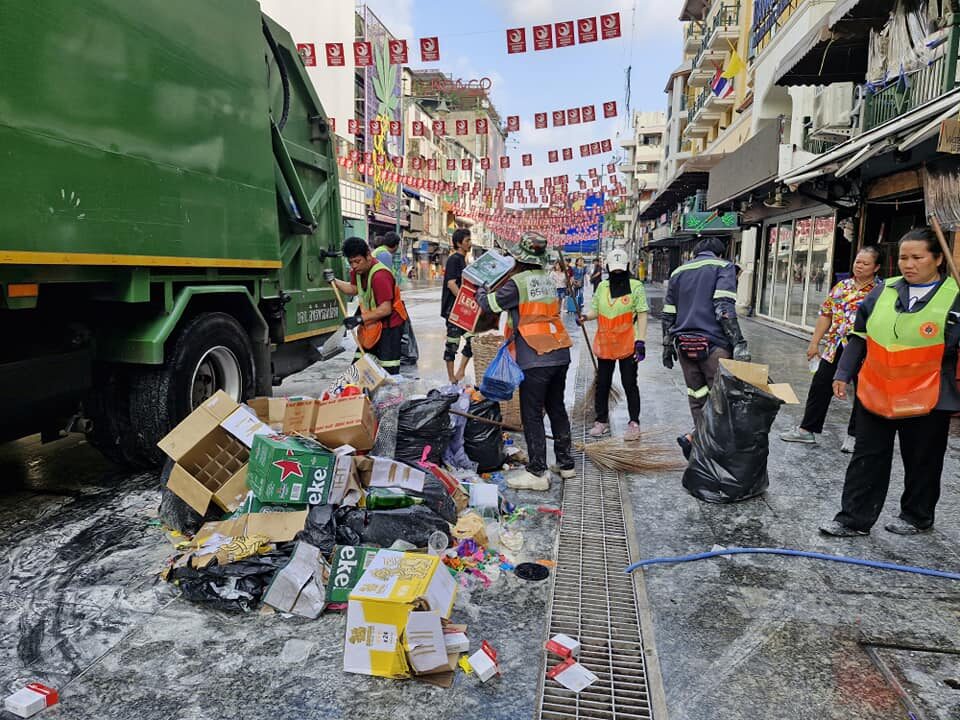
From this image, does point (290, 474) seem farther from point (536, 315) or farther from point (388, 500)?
point (536, 315)

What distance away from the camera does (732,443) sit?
13.4ft

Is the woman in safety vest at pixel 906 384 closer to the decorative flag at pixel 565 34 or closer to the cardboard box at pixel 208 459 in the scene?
the cardboard box at pixel 208 459

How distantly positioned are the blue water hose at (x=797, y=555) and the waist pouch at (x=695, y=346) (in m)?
1.73

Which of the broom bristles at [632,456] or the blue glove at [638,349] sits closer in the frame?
the broom bristles at [632,456]

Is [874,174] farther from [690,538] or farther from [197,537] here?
[197,537]

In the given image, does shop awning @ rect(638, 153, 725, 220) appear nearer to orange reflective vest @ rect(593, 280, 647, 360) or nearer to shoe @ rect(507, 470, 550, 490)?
orange reflective vest @ rect(593, 280, 647, 360)

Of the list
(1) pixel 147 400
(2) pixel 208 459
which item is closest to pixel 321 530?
(2) pixel 208 459

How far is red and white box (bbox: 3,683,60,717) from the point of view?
2.09 metres

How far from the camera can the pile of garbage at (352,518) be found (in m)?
2.37

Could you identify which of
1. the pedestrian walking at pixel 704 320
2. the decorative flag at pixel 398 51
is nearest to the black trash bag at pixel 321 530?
the pedestrian walking at pixel 704 320

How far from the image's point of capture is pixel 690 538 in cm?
361

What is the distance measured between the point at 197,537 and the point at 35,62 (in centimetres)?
225

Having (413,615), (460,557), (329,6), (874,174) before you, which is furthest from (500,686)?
(329,6)

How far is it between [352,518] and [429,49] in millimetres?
8695
